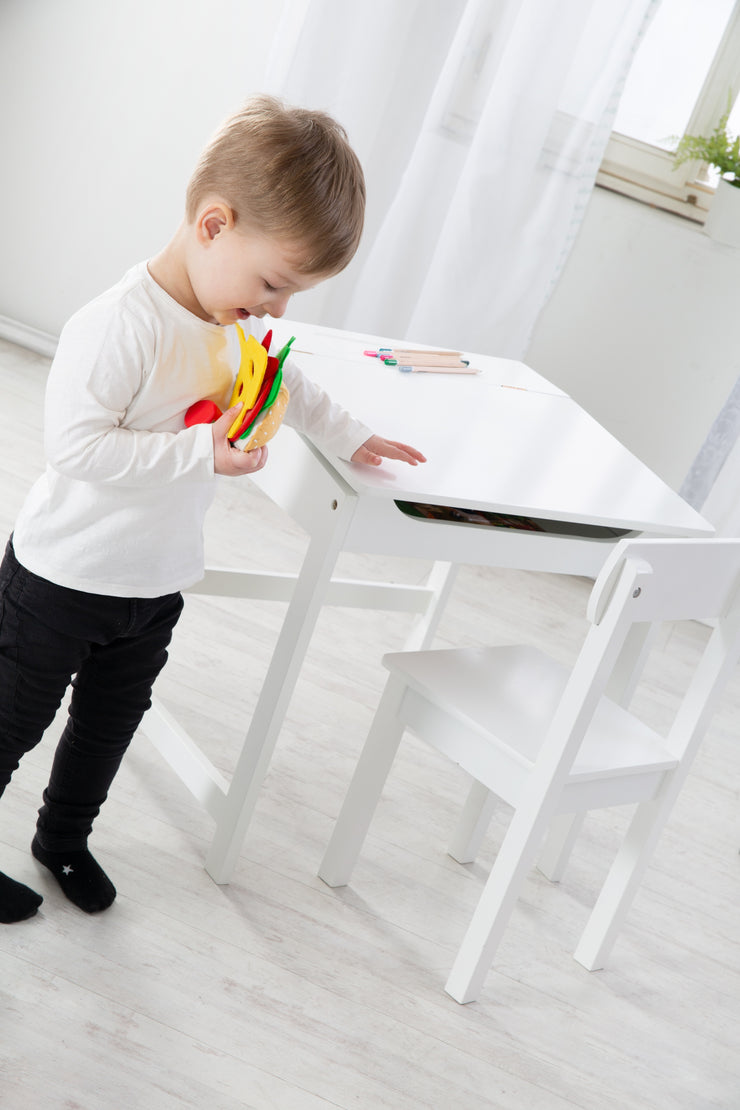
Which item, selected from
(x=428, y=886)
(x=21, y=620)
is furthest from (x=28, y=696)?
(x=428, y=886)

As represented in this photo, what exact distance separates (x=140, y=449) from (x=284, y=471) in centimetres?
41

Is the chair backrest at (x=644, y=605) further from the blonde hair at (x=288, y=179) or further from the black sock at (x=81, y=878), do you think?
the black sock at (x=81, y=878)

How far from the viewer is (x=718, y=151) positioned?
282 cm

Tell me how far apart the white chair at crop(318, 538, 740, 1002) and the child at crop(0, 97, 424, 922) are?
0.36m

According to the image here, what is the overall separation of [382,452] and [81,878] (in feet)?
2.06

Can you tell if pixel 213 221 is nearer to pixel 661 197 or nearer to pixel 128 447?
pixel 128 447

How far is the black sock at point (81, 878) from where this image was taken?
140 cm

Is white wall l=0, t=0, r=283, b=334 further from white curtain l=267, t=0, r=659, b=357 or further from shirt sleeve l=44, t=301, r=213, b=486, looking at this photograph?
shirt sleeve l=44, t=301, r=213, b=486

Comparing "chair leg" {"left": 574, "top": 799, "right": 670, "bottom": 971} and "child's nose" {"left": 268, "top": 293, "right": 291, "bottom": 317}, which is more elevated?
"child's nose" {"left": 268, "top": 293, "right": 291, "bottom": 317}

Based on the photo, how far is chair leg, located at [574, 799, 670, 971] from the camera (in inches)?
61.1

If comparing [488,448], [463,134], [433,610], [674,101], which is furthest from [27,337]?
[488,448]

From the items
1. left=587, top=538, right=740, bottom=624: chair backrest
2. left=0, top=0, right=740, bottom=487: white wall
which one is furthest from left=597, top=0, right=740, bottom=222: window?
left=587, top=538, right=740, bottom=624: chair backrest

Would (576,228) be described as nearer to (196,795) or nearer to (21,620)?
(196,795)

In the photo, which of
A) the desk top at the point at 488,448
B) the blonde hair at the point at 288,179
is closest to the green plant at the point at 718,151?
the desk top at the point at 488,448
